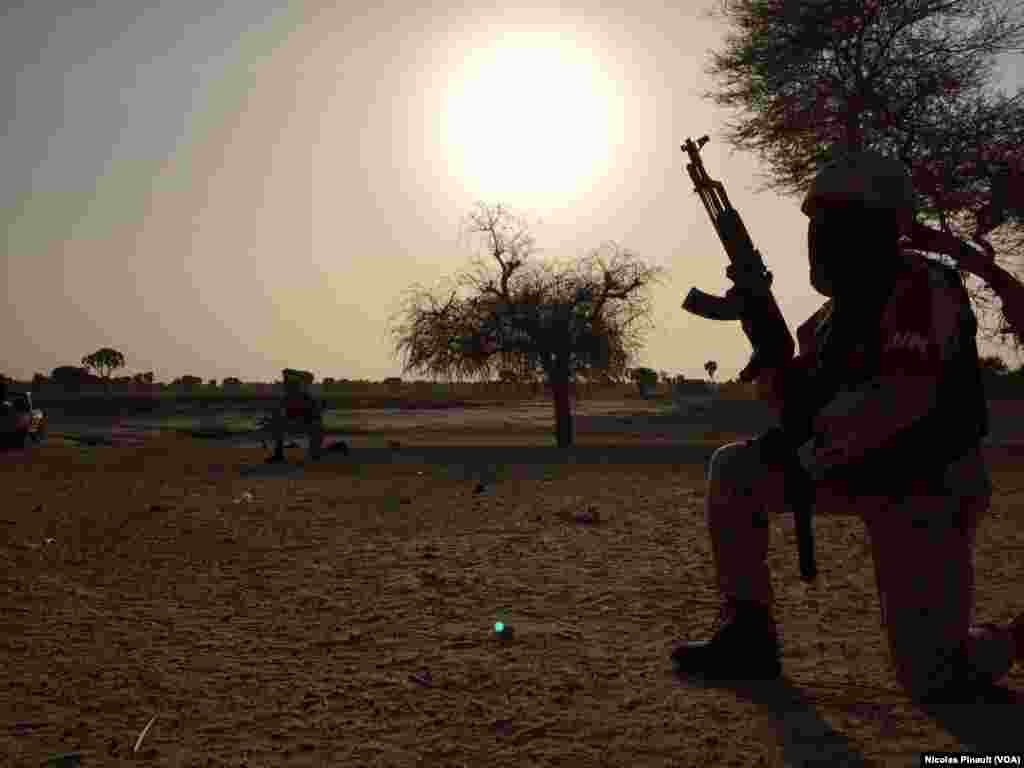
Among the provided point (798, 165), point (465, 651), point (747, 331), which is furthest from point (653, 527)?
point (798, 165)

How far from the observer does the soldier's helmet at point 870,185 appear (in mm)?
3016

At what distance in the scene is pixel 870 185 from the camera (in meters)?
3.01

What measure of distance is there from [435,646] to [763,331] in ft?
6.37

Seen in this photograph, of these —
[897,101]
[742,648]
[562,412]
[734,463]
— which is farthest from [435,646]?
[562,412]

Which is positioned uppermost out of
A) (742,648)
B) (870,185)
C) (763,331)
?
(870,185)

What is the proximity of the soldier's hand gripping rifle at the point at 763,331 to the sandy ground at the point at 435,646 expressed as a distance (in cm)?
65

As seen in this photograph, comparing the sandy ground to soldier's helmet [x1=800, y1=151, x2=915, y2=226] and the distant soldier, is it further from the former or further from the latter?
the distant soldier

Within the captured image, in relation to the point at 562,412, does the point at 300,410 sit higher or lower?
higher

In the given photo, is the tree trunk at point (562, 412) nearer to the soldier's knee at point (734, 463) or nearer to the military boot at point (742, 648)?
the military boot at point (742, 648)

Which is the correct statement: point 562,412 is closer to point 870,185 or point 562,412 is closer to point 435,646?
point 435,646

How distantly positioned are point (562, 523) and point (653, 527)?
2.71 ft

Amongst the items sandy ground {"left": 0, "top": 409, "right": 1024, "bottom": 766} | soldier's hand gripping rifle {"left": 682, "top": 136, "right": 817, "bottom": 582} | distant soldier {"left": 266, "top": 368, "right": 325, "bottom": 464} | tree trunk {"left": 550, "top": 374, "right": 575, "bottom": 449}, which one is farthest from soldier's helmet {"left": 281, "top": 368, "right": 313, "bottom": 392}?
soldier's hand gripping rifle {"left": 682, "top": 136, "right": 817, "bottom": 582}

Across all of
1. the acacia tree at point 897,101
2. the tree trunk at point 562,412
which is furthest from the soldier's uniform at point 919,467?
the tree trunk at point 562,412

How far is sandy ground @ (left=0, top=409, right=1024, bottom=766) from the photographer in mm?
2850
